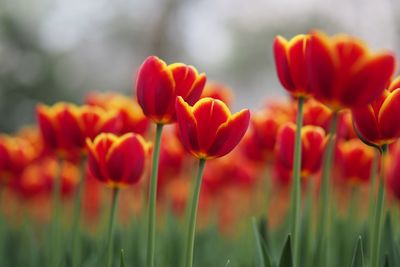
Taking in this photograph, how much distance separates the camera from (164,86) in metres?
1.15

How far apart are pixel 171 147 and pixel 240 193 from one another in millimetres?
1079

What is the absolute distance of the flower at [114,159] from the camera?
1308 millimetres

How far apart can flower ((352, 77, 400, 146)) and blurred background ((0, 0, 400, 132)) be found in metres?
6.81

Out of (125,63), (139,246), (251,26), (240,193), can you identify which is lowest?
(139,246)

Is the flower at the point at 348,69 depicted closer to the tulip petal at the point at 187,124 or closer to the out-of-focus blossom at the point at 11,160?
the tulip petal at the point at 187,124

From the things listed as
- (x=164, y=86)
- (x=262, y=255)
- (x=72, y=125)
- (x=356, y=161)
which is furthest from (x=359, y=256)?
(x=72, y=125)

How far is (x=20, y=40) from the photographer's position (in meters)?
12.0

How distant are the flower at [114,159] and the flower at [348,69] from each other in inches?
21.1

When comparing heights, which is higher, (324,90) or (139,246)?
(324,90)

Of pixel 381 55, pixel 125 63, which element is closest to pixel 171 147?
pixel 381 55

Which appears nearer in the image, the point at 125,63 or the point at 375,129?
the point at 375,129

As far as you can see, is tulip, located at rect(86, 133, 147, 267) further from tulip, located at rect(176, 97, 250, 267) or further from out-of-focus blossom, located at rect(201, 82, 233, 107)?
out-of-focus blossom, located at rect(201, 82, 233, 107)

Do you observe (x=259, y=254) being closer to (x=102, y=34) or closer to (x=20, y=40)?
(x=20, y=40)

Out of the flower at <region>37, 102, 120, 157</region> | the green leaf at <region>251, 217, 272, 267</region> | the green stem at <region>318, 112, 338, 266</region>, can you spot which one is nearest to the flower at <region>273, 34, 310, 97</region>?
the green stem at <region>318, 112, 338, 266</region>
